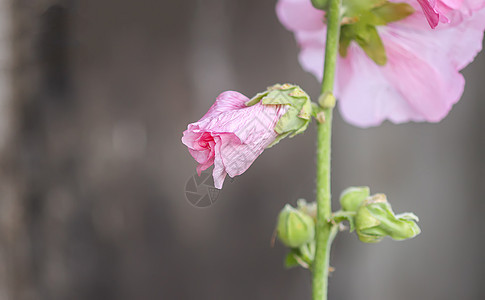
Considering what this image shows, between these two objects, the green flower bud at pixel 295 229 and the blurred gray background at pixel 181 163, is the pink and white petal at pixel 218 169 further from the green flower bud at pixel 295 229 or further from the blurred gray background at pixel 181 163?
the blurred gray background at pixel 181 163

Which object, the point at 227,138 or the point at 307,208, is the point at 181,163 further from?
the point at 227,138

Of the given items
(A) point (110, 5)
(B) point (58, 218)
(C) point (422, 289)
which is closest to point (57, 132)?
(B) point (58, 218)

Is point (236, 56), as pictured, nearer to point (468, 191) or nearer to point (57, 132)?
point (57, 132)

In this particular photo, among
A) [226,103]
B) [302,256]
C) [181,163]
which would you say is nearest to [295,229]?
[302,256]

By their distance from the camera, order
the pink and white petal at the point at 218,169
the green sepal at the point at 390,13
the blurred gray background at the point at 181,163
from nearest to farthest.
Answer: the pink and white petal at the point at 218,169 < the green sepal at the point at 390,13 < the blurred gray background at the point at 181,163

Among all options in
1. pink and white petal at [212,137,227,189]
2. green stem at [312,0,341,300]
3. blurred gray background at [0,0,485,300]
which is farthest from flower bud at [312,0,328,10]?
blurred gray background at [0,0,485,300]

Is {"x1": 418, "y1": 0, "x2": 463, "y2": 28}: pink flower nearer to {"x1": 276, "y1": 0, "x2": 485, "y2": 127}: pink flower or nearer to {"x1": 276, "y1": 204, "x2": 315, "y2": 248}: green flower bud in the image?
{"x1": 276, "y1": 0, "x2": 485, "y2": 127}: pink flower

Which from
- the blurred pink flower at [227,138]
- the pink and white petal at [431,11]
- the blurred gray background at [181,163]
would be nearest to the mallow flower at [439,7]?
the pink and white petal at [431,11]
